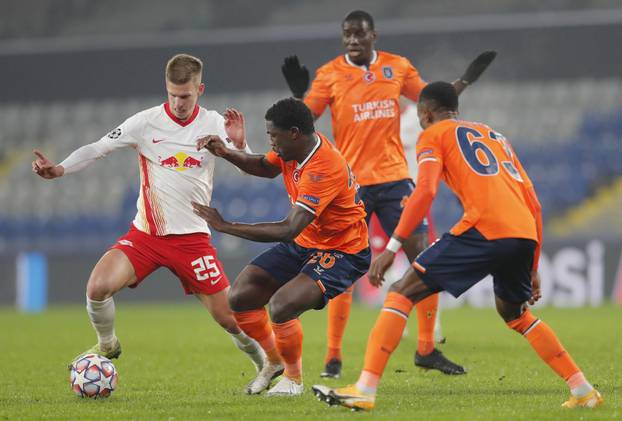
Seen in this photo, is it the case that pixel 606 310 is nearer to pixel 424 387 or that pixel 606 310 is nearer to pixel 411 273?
pixel 424 387

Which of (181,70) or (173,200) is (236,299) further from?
(181,70)

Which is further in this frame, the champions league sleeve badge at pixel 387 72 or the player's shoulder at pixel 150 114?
the champions league sleeve badge at pixel 387 72

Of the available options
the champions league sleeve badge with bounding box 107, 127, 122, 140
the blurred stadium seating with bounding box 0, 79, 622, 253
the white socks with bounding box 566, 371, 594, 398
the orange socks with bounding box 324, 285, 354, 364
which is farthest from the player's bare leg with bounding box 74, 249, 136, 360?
the blurred stadium seating with bounding box 0, 79, 622, 253

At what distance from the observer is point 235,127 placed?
24.5ft

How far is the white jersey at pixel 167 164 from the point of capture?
25.5 ft

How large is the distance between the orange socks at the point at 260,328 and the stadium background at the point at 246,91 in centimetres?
1083

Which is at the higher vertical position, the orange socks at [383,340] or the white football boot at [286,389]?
the orange socks at [383,340]

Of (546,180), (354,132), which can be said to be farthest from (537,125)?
(354,132)

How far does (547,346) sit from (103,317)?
3.12 m

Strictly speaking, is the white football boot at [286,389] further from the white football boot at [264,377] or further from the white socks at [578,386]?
the white socks at [578,386]

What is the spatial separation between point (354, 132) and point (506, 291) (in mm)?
3090

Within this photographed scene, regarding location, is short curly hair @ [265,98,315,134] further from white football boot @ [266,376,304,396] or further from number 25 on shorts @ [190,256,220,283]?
white football boot @ [266,376,304,396]

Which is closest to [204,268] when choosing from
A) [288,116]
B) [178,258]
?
[178,258]

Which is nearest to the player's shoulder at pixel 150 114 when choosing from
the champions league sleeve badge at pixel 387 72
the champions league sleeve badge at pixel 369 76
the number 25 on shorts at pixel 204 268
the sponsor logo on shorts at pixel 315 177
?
the number 25 on shorts at pixel 204 268
